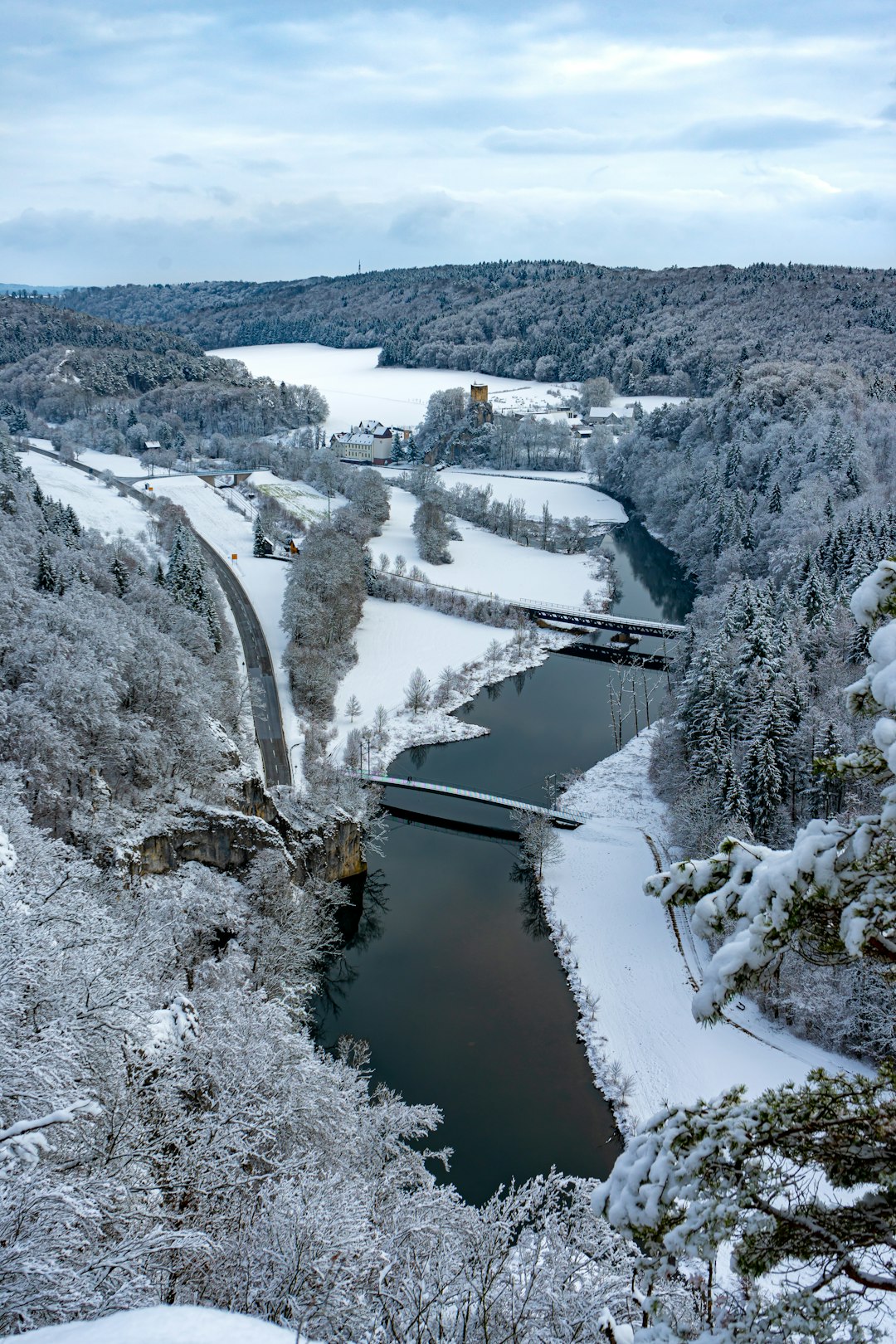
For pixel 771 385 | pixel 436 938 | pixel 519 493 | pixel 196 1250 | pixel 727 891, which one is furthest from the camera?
pixel 519 493

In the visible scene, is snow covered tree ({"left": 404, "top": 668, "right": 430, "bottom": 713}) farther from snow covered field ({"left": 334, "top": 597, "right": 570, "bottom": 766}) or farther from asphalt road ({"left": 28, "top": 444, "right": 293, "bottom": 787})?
asphalt road ({"left": 28, "top": 444, "right": 293, "bottom": 787})

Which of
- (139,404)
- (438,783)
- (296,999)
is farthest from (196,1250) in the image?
(139,404)

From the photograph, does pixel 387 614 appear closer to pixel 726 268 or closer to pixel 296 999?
pixel 296 999

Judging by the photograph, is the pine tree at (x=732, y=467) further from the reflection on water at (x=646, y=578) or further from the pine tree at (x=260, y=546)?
the pine tree at (x=260, y=546)

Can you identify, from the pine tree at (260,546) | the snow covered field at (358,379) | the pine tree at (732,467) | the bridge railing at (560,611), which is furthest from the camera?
the snow covered field at (358,379)

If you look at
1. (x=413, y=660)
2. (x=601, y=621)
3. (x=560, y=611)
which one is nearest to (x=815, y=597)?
(x=601, y=621)

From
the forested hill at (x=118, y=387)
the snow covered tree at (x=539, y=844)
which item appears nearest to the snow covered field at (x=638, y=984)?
the snow covered tree at (x=539, y=844)
